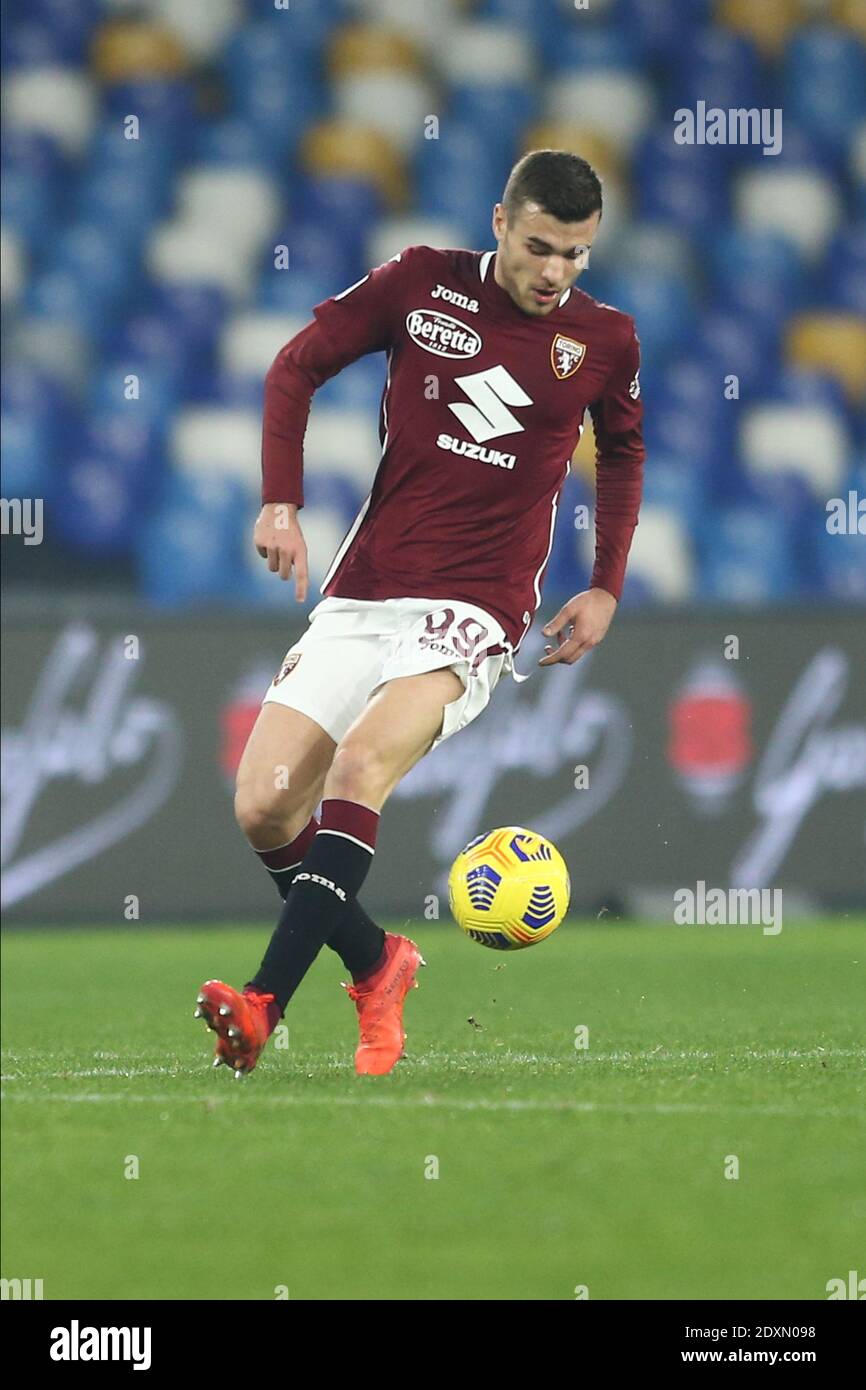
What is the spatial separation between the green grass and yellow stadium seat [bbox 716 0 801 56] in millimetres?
9960

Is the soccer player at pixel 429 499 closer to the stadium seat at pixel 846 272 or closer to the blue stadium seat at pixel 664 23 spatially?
the stadium seat at pixel 846 272

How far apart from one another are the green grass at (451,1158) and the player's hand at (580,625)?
0.97 metres

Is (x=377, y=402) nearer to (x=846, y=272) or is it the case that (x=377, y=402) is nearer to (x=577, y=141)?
(x=577, y=141)

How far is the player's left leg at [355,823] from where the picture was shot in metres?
4.57

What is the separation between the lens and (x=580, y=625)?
5.42m

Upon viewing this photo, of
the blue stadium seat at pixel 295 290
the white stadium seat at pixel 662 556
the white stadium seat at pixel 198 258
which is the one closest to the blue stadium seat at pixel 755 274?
the white stadium seat at pixel 662 556

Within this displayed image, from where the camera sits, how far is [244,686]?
9.62m

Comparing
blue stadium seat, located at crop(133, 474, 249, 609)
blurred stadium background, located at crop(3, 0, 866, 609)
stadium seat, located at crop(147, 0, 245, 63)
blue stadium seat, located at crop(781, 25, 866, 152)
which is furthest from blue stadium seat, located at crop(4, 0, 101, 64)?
blue stadium seat, located at crop(781, 25, 866, 152)

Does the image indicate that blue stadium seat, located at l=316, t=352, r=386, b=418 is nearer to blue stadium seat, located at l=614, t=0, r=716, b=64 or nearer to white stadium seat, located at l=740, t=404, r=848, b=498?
white stadium seat, located at l=740, t=404, r=848, b=498

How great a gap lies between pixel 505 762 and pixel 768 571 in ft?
10.8

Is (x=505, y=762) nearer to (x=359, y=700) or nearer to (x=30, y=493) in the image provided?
(x=30, y=493)

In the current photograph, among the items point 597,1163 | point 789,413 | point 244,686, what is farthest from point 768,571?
point 597,1163

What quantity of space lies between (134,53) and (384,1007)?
11.0 m

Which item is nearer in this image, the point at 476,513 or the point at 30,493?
the point at 476,513
